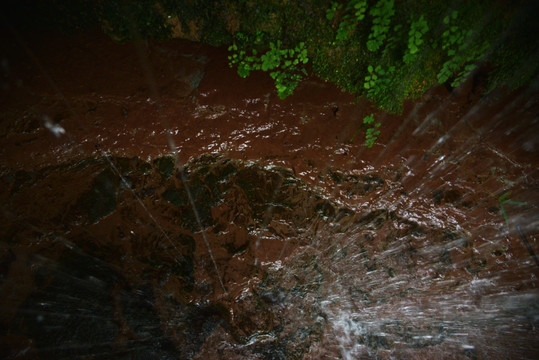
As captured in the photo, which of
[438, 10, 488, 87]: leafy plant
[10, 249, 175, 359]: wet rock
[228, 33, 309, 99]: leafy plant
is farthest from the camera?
[228, 33, 309, 99]: leafy plant

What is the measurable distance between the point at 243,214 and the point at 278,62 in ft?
8.08

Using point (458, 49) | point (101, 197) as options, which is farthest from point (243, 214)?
→ point (458, 49)

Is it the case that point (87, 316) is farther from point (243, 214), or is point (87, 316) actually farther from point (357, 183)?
point (357, 183)

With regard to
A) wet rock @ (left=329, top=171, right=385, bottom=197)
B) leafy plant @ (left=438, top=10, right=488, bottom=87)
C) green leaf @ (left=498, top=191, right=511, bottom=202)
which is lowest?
green leaf @ (left=498, top=191, right=511, bottom=202)

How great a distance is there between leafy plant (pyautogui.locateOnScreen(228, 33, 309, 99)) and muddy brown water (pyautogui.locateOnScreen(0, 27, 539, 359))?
201mm

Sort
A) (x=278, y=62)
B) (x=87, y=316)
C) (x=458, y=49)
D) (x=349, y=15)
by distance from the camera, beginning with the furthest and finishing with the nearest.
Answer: (x=278, y=62) < (x=458, y=49) < (x=349, y=15) < (x=87, y=316)

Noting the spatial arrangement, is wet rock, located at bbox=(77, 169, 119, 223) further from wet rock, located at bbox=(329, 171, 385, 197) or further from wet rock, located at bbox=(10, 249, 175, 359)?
wet rock, located at bbox=(329, 171, 385, 197)

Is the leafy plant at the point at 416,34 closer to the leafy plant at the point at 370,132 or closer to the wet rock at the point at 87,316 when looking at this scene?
the leafy plant at the point at 370,132

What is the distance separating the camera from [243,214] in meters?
3.66

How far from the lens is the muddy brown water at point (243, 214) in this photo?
3.36 m

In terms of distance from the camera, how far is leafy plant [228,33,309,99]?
3.91 meters

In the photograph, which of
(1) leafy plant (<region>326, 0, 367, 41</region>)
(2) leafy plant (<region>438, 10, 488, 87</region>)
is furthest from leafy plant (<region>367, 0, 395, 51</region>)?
(2) leafy plant (<region>438, 10, 488, 87</region>)

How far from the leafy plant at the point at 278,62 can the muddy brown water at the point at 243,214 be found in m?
0.20

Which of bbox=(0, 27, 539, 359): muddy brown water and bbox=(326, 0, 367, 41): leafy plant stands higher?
bbox=(326, 0, 367, 41): leafy plant
